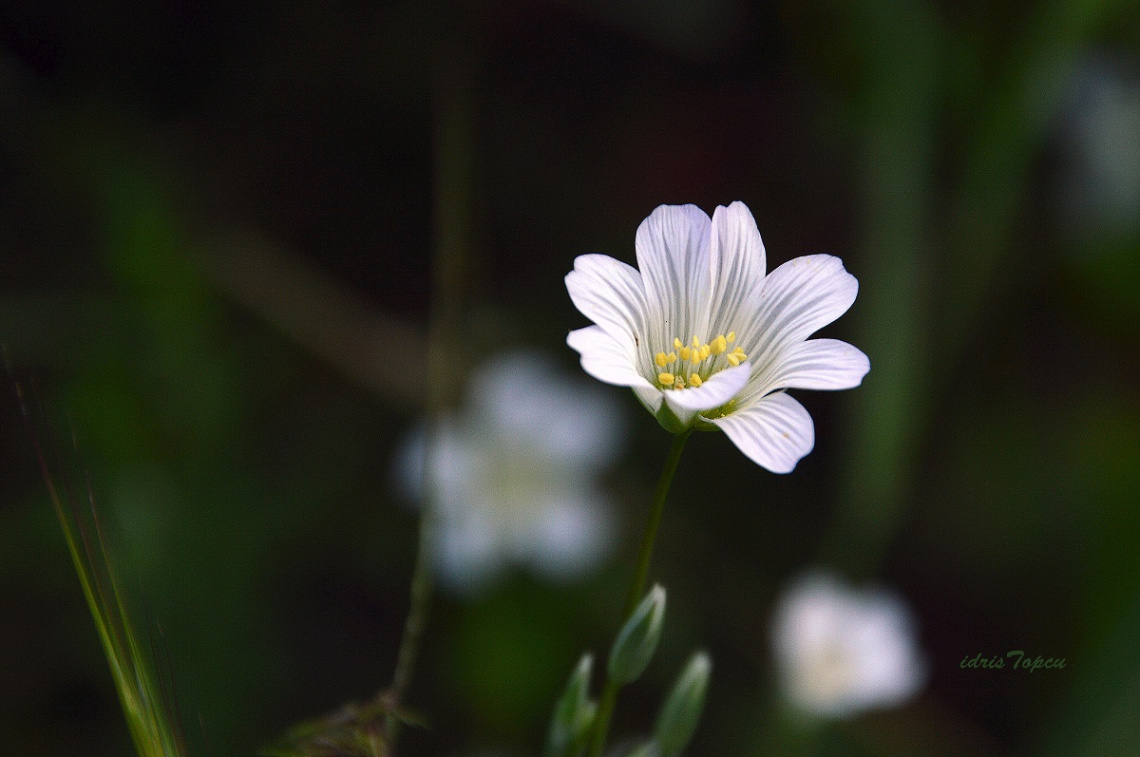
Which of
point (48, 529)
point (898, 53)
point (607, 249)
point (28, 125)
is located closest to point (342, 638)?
point (48, 529)

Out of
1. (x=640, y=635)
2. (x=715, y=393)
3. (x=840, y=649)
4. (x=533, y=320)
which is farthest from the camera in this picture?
(x=533, y=320)

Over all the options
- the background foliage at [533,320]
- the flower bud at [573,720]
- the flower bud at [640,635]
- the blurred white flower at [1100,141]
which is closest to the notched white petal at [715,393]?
the flower bud at [640,635]

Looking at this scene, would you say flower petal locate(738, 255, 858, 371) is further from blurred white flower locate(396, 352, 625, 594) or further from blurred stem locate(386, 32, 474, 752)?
blurred white flower locate(396, 352, 625, 594)

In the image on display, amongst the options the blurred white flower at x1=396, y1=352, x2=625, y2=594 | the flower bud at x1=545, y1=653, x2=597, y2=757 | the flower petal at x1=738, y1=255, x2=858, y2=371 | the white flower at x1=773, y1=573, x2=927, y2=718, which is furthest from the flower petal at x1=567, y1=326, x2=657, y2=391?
the blurred white flower at x1=396, y1=352, x2=625, y2=594

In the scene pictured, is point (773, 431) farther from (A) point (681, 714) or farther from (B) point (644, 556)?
(A) point (681, 714)

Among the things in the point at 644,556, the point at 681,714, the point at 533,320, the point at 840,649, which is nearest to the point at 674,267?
the point at 644,556

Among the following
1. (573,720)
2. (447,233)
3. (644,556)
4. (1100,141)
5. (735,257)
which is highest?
(1100,141)

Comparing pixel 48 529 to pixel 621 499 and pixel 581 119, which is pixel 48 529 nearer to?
pixel 621 499
